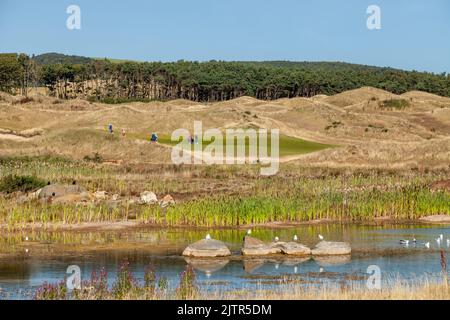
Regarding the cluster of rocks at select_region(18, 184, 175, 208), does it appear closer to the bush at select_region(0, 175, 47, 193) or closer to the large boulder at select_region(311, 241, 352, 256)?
the bush at select_region(0, 175, 47, 193)

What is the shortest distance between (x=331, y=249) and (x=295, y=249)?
0.92 m

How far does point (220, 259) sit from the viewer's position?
2177 cm

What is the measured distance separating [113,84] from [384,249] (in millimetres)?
115690

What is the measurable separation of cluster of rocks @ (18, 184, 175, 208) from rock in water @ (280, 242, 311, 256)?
362 inches

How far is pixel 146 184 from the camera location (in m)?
37.5

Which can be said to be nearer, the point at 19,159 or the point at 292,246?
the point at 292,246

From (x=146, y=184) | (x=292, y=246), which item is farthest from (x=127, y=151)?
(x=292, y=246)

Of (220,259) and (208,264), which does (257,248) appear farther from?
(208,264)

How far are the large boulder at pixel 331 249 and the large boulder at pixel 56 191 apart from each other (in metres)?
13.1

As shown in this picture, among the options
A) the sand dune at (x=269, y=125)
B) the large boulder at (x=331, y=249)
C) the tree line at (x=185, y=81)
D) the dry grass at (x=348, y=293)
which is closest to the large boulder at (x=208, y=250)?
the large boulder at (x=331, y=249)

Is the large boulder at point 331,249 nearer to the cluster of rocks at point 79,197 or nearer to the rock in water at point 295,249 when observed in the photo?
the rock in water at point 295,249

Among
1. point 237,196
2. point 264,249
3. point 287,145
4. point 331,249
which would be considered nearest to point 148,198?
point 237,196
